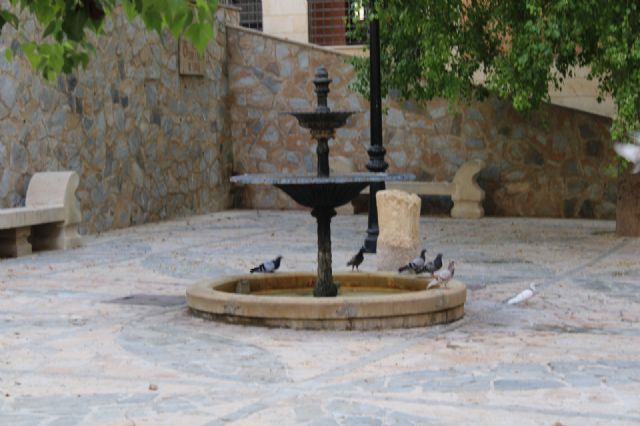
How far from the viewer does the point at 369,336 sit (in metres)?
8.55

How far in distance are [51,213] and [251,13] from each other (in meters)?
12.3

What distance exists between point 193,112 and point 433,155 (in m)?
3.96

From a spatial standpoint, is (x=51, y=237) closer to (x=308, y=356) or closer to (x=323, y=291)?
(x=323, y=291)

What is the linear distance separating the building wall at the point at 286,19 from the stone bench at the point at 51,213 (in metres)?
10.5

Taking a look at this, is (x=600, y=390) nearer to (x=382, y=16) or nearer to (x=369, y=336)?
(x=369, y=336)

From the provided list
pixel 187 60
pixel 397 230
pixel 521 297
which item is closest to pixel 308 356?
pixel 521 297

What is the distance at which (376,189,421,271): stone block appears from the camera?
11.0 meters

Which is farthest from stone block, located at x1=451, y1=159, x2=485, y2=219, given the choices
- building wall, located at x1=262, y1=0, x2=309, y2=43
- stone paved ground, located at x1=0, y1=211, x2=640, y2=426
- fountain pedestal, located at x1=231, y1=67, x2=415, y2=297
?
fountain pedestal, located at x1=231, y1=67, x2=415, y2=297

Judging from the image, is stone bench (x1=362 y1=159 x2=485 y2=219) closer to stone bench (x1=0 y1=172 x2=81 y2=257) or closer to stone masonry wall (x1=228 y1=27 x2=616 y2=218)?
stone masonry wall (x1=228 y1=27 x2=616 y2=218)

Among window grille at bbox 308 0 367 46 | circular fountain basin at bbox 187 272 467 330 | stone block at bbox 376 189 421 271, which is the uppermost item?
window grille at bbox 308 0 367 46

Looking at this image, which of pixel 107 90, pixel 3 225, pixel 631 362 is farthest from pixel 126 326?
pixel 107 90

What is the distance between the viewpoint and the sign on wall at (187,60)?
63.8 feet

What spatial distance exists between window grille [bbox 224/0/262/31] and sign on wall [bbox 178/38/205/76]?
595cm

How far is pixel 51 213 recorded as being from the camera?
1444cm
